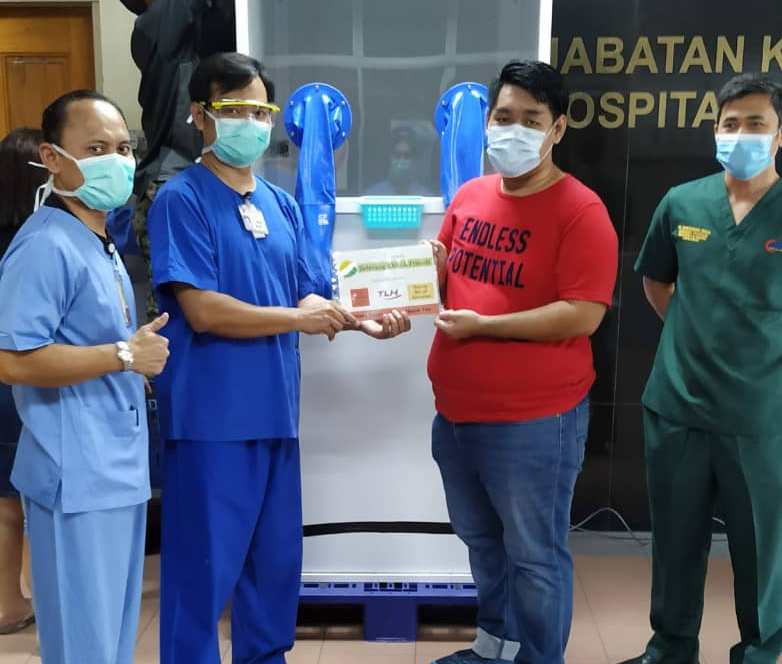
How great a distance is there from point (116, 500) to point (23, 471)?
0.59 feet

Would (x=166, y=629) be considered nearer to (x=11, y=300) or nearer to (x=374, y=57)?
(x=11, y=300)

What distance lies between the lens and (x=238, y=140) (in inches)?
70.3

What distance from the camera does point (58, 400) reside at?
1.50 meters

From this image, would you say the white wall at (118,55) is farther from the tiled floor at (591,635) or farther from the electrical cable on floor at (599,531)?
the electrical cable on floor at (599,531)

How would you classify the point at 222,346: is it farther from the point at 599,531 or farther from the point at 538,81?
the point at 599,531

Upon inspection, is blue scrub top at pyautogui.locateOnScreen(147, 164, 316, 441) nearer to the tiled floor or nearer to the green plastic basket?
the green plastic basket

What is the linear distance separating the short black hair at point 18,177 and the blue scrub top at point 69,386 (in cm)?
92

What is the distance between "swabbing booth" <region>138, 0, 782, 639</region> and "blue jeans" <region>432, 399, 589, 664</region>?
0.48 meters

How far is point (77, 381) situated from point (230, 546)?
1.97ft

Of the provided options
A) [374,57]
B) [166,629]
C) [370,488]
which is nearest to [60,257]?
[166,629]

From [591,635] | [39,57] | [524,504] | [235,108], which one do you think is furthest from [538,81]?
[39,57]

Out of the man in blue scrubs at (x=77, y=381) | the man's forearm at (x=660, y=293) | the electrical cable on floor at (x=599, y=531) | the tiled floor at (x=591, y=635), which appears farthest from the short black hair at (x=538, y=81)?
the electrical cable on floor at (x=599, y=531)

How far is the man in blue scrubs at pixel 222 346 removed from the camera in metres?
1.76

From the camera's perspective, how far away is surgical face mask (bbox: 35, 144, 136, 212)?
1.54 metres
